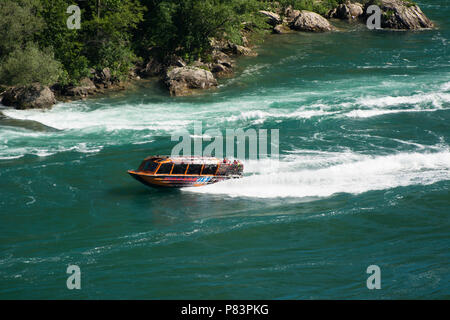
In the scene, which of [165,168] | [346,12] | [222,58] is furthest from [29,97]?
[346,12]

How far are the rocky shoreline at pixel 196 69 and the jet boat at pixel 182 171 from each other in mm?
23240

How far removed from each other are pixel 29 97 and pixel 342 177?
32616mm

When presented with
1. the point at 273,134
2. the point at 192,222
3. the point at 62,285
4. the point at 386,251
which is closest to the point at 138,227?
the point at 192,222

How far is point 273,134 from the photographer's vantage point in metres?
48.1

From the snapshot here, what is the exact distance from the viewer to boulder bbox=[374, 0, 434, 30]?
87562 mm

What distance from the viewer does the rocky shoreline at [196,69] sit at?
182 feet

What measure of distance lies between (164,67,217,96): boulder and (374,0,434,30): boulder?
39.5m

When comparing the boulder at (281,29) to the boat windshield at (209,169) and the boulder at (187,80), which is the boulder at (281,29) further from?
the boat windshield at (209,169)

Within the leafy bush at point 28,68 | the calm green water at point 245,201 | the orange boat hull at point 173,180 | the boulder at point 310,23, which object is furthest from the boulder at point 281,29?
the orange boat hull at point 173,180

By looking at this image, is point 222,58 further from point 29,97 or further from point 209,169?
point 209,169

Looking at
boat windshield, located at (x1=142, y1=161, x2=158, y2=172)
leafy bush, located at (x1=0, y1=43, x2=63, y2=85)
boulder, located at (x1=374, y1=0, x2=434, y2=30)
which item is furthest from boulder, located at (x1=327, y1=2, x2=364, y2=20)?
boat windshield, located at (x1=142, y1=161, x2=158, y2=172)

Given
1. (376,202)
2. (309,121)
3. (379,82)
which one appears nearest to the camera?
(376,202)
